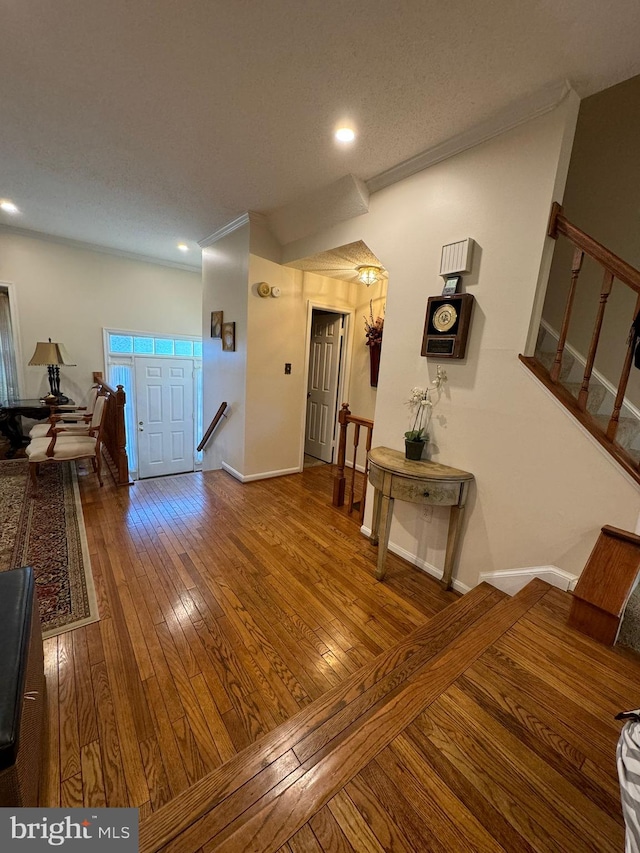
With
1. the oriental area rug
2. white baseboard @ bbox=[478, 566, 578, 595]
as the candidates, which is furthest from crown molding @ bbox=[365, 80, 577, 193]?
the oriental area rug

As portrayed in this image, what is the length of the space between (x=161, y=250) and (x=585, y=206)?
4830mm

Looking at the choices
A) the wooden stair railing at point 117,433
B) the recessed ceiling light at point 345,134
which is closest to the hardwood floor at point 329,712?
the wooden stair railing at point 117,433

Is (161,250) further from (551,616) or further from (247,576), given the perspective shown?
(551,616)

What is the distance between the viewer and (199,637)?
5.72 feet

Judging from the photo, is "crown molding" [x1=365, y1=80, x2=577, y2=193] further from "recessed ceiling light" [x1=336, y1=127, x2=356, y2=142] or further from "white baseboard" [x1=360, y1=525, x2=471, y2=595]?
"white baseboard" [x1=360, y1=525, x2=471, y2=595]

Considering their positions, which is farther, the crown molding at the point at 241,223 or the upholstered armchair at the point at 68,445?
the crown molding at the point at 241,223

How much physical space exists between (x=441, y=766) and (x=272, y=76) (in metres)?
A: 2.90

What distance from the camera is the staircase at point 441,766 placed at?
83 centimetres

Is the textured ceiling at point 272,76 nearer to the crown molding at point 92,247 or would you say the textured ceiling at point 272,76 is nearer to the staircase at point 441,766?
the crown molding at point 92,247

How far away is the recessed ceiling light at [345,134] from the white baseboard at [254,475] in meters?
3.06

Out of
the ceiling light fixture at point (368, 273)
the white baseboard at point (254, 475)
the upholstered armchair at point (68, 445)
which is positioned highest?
the ceiling light fixture at point (368, 273)

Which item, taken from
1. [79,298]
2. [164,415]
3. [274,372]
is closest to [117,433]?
→ [274,372]

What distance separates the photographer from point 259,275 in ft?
11.3

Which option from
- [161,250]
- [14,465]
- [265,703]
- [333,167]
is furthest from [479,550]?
[161,250]
